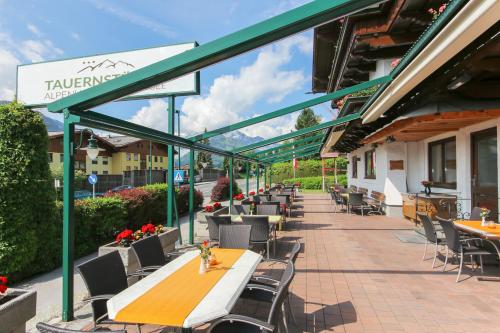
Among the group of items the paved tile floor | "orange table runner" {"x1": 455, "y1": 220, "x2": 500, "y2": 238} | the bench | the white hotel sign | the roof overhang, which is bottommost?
the paved tile floor

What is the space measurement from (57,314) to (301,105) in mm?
5367

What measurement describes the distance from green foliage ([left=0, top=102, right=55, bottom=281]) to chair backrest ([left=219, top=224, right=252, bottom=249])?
3.38 meters

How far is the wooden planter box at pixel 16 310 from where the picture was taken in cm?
231

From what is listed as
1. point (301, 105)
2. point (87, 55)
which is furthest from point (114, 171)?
point (301, 105)

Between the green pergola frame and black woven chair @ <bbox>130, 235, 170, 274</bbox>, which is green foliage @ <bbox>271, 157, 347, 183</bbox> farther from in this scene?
the green pergola frame

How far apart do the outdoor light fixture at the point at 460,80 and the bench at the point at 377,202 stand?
6664mm

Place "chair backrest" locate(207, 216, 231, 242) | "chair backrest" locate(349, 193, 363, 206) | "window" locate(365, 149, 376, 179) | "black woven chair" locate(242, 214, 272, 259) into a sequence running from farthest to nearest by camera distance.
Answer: "window" locate(365, 149, 376, 179)
"chair backrest" locate(349, 193, 363, 206)
"chair backrest" locate(207, 216, 231, 242)
"black woven chair" locate(242, 214, 272, 259)

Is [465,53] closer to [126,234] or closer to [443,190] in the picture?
[126,234]

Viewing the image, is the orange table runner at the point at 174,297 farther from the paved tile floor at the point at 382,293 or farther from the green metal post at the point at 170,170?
the green metal post at the point at 170,170

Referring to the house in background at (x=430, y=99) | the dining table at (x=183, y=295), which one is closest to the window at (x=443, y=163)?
the house in background at (x=430, y=99)

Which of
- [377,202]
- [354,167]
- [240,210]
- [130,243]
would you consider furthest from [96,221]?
[354,167]

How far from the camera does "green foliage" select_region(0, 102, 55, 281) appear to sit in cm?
503

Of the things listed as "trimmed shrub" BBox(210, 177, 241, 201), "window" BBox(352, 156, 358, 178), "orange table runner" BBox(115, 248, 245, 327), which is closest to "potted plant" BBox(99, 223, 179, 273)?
"orange table runner" BBox(115, 248, 245, 327)

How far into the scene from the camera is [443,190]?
9.12m
